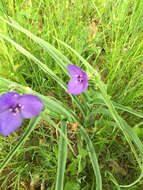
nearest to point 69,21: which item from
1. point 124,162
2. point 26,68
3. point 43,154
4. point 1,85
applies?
point 26,68

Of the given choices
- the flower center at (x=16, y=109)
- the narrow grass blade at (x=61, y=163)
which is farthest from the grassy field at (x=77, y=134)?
the flower center at (x=16, y=109)

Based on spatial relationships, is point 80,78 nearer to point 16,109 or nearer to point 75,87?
point 75,87

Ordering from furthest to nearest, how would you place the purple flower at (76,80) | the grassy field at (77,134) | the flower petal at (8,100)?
the grassy field at (77,134) < the purple flower at (76,80) < the flower petal at (8,100)

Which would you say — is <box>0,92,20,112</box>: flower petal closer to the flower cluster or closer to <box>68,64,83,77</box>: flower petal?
the flower cluster

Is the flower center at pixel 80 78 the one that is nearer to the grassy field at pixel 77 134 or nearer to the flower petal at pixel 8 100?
the grassy field at pixel 77 134

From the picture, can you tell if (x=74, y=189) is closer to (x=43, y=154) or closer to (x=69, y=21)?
(x=43, y=154)

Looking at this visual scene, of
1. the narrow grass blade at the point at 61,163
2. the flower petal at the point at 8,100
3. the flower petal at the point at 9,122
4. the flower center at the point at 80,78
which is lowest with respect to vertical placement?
the narrow grass blade at the point at 61,163

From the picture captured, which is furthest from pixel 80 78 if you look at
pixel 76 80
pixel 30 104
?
pixel 30 104
